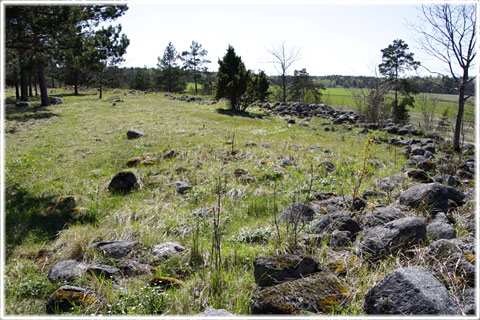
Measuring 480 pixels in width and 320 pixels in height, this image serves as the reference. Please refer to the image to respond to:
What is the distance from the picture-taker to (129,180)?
5.94 metres

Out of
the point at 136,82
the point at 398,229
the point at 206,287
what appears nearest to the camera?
the point at 206,287

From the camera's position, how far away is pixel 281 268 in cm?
268

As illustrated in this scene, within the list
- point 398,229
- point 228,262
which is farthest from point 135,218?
point 398,229

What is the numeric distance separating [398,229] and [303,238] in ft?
3.38

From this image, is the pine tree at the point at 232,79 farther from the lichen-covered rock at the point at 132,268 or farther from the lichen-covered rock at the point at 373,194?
the lichen-covered rock at the point at 132,268

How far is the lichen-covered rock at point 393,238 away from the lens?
3.01 meters

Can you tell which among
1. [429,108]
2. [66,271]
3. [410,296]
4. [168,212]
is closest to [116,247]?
[66,271]

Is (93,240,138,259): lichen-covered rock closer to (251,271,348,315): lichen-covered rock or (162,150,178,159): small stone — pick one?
(251,271,348,315): lichen-covered rock

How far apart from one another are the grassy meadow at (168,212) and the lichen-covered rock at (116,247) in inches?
3.2

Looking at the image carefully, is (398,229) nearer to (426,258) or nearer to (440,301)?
(426,258)

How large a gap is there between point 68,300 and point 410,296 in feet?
9.02

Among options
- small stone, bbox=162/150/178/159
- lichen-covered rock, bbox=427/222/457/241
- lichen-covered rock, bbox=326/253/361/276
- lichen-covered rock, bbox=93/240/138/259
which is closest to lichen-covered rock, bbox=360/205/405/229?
lichen-covered rock, bbox=427/222/457/241

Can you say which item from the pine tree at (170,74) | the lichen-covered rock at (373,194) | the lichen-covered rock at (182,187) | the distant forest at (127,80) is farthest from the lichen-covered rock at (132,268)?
the pine tree at (170,74)

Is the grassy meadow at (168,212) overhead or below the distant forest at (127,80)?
below
